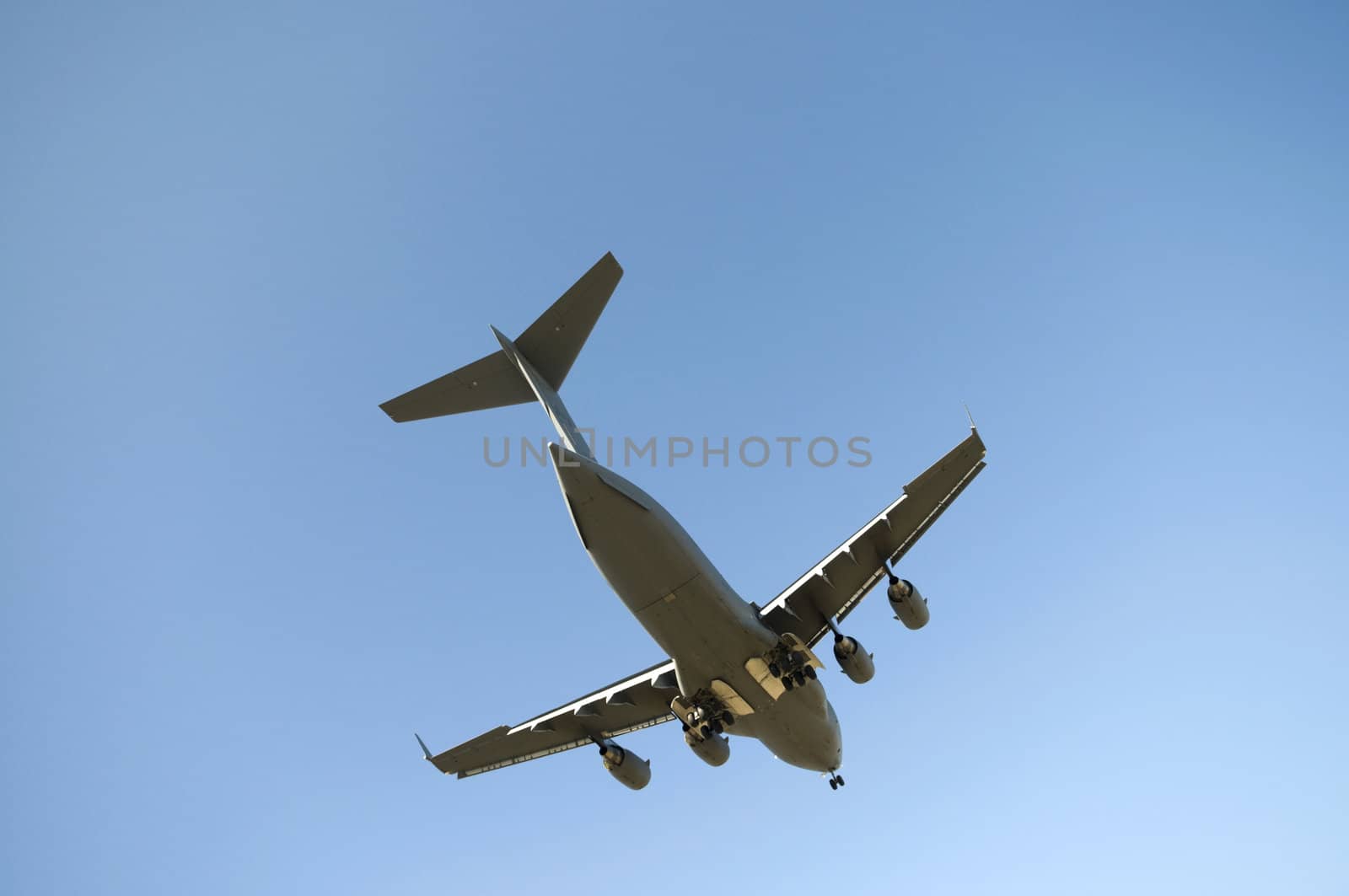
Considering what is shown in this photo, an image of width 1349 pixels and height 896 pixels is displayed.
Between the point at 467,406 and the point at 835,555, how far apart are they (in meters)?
7.59

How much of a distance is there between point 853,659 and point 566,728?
6606mm

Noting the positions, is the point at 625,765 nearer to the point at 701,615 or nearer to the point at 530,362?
the point at 701,615

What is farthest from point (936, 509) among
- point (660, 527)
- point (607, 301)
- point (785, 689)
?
point (607, 301)

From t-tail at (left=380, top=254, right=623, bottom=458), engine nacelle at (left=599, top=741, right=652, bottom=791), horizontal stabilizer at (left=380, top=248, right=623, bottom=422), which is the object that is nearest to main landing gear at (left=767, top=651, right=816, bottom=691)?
engine nacelle at (left=599, top=741, right=652, bottom=791)

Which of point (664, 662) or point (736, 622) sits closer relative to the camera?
point (736, 622)

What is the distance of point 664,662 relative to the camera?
18016mm

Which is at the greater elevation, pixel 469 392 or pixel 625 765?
pixel 469 392

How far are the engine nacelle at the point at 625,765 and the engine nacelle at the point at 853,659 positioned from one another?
5.23m

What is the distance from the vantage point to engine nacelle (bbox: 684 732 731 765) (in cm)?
1745

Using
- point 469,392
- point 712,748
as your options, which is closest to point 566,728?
point 712,748

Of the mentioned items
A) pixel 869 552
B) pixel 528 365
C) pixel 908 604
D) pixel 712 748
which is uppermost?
pixel 528 365

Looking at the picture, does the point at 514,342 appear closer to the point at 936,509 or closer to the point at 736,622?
the point at 736,622

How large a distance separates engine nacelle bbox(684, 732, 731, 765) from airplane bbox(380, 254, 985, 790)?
33 mm

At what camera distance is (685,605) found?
46.1 feet
